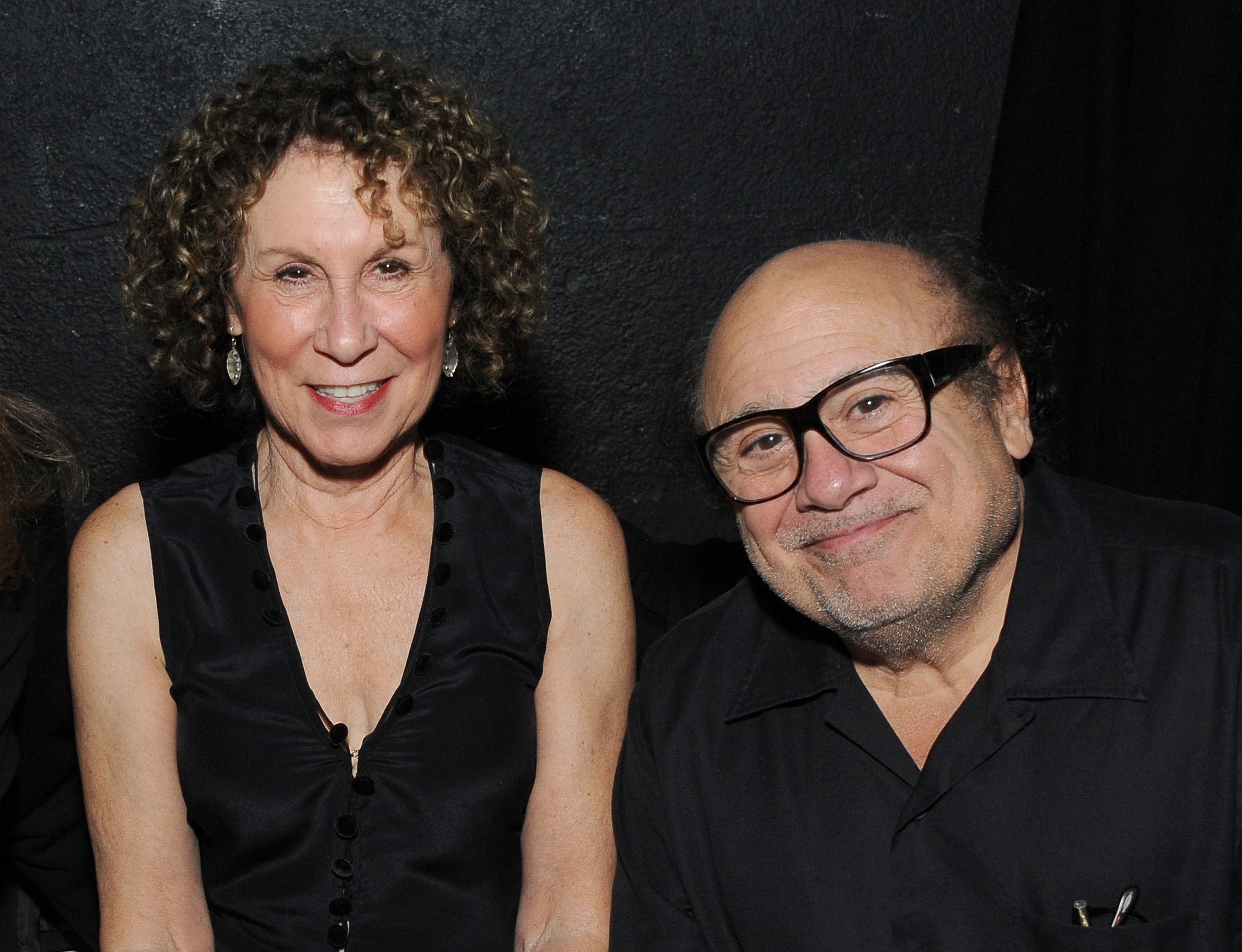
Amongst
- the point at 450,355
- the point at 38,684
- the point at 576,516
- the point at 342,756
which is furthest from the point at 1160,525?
the point at 38,684

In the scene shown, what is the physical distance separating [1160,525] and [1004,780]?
1.33 ft

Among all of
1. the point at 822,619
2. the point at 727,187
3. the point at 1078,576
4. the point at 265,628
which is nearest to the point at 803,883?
the point at 822,619

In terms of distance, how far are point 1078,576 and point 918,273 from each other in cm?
46

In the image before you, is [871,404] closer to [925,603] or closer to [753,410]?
[753,410]

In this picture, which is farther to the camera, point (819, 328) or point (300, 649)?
point (300, 649)

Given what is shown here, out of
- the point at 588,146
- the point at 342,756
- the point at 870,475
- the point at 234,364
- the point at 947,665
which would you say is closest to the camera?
the point at 870,475

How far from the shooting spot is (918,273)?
6.35ft

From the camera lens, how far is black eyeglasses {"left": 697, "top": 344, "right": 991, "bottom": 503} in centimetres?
180

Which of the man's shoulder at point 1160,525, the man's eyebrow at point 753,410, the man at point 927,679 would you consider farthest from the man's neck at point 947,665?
the man's eyebrow at point 753,410

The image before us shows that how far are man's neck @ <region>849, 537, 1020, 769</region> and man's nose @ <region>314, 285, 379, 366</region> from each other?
2.75 ft

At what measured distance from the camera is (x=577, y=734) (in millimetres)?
2188

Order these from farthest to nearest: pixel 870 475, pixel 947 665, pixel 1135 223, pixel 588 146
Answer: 1. pixel 588 146
2. pixel 1135 223
3. pixel 947 665
4. pixel 870 475

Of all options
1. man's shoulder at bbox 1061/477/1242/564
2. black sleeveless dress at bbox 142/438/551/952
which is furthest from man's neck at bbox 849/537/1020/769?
black sleeveless dress at bbox 142/438/551/952

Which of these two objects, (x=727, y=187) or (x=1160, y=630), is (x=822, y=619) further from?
(x=727, y=187)
